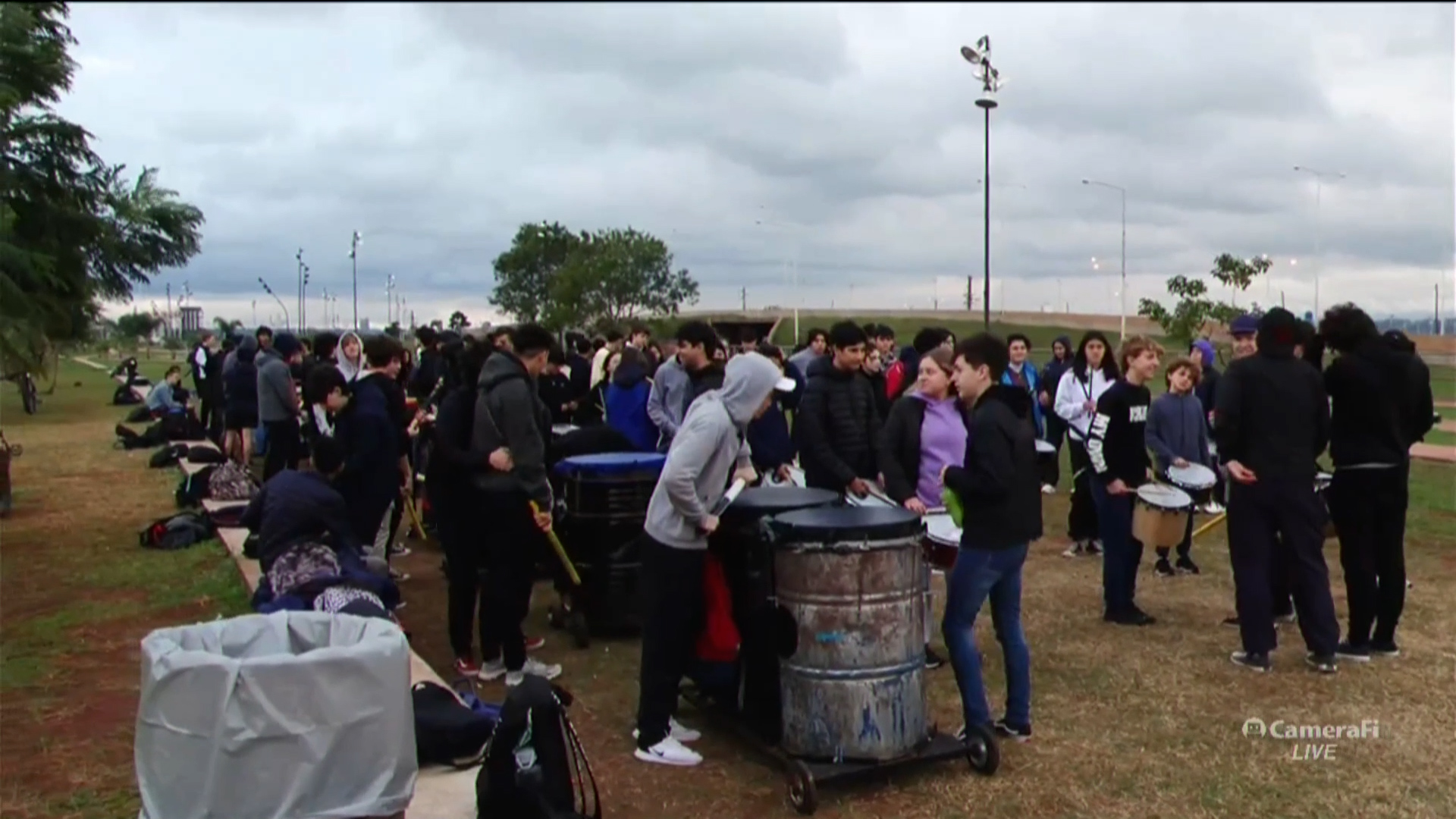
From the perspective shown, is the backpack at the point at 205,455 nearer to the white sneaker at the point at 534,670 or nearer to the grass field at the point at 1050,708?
the grass field at the point at 1050,708

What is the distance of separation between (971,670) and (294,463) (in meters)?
7.20

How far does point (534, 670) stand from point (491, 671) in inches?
8.7

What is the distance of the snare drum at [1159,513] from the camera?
6.72 meters

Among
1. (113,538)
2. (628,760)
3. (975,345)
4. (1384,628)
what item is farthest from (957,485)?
(113,538)

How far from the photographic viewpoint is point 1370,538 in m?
6.26

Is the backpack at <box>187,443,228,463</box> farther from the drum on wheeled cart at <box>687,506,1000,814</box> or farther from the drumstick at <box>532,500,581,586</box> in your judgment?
the drum on wheeled cart at <box>687,506,1000,814</box>

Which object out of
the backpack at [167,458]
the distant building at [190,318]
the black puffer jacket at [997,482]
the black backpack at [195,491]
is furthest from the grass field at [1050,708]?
the distant building at [190,318]

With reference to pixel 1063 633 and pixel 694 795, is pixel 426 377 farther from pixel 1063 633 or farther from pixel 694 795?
pixel 694 795

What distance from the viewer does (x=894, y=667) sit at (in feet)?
14.5

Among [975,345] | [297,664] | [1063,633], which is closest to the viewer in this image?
[297,664]

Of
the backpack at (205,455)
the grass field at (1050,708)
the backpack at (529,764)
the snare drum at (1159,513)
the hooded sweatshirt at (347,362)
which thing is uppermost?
the hooded sweatshirt at (347,362)

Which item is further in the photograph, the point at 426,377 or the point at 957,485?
the point at 426,377

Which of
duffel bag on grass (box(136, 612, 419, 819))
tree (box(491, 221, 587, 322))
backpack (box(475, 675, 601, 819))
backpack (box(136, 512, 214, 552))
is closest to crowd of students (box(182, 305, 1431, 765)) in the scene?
backpack (box(475, 675, 601, 819))

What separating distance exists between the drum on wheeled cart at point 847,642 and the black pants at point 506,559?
1.75 metres
